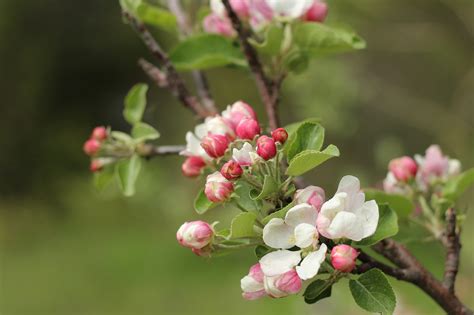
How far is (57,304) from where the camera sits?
166 inches

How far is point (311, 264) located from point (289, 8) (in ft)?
1.03

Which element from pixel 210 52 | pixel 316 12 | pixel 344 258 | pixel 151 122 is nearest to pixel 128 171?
pixel 210 52

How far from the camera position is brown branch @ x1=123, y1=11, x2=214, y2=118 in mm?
758

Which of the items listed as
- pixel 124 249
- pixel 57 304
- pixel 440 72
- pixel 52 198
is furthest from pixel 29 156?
pixel 440 72

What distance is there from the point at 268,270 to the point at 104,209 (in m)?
5.50

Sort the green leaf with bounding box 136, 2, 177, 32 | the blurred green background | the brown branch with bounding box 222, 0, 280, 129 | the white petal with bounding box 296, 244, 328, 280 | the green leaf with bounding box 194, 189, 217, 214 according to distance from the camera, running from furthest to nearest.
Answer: the blurred green background < the green leaf with bounding box 136, 2, 177, 32 < the brown branch with bounding box 222, 0, 280, 129 < the green leaf with bounding box 194, 189, 217, 214 < the white petal with bounding box 296, 244, 328, 280

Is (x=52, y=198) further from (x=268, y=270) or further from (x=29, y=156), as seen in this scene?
(x=268, y=270)

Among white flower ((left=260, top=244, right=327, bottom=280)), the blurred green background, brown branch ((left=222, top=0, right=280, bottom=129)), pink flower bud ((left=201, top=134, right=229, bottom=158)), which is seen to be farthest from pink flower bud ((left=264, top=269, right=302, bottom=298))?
the blurred green background

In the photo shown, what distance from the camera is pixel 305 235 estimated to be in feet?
1.56

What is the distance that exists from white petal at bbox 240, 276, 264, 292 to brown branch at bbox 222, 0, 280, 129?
22 centimetres

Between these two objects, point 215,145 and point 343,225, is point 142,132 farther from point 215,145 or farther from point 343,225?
point 343,225

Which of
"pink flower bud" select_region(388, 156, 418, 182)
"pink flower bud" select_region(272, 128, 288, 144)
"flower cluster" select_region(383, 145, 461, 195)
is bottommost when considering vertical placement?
"flower cluster" select_region(383, 145, 461, 195)

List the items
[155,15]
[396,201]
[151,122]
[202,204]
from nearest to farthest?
[202,204] < [396,201] < [155,15] < [151,122]

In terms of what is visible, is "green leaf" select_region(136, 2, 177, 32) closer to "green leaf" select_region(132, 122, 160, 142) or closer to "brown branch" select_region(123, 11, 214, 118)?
"brown branch" select_region(123, 11, 214, 118)
